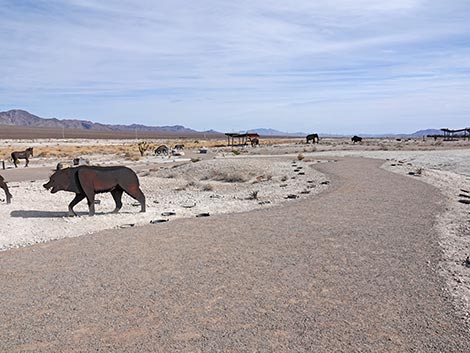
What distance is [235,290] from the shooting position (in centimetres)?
671

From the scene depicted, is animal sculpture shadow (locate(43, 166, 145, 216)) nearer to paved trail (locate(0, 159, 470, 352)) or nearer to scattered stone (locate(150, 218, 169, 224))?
scattered stone (locate(150, 218, 169, 224))

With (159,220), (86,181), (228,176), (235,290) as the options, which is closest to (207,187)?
(228,176)

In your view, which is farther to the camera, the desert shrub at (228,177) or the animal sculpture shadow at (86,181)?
the desert shrub at (228,177)

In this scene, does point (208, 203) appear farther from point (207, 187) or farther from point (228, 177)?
point (228, 177)

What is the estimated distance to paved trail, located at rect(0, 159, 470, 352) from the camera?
5219 millimetres

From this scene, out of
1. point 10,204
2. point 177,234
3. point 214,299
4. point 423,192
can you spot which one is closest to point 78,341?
point 214,299

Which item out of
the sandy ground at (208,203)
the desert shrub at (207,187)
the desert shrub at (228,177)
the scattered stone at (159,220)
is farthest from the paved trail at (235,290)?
the desert shrub at (228,177)

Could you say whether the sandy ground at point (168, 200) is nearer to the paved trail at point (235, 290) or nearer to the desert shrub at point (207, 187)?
the desert shrub at point (207, 187)

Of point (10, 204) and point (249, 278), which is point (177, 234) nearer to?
point (249, 278)

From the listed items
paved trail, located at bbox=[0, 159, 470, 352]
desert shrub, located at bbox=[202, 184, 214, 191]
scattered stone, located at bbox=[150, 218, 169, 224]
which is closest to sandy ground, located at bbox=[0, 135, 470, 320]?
desert shrub, located at bbox=[202, 184, 214, 191]

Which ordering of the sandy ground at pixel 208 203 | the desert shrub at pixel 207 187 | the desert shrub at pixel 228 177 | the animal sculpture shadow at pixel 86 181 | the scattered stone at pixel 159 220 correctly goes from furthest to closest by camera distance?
the desert shrub at pixel 228 177 < the desert shrub at pixel 207 187 < the animal sculpture shadow at pixel 86 181 < the scattered stone at pixel 159 220 < the sandy ground at pixel 208 203

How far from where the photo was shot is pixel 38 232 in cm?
1058

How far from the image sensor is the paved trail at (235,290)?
17.1ft

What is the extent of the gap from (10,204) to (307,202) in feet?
27.2
